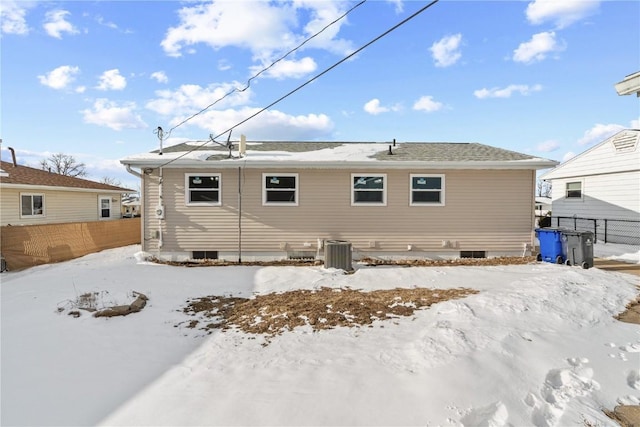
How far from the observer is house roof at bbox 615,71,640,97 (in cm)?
544

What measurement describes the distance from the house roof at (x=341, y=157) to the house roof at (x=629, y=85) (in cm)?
406

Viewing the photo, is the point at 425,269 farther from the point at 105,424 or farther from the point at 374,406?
the point at 105,424

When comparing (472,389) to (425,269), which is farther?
(425,269)

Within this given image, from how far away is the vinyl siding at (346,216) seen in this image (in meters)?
9.88

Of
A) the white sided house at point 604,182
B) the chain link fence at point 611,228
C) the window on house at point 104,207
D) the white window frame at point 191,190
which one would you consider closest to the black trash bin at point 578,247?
the chain link fence at point 611,228

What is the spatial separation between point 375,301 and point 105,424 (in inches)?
169

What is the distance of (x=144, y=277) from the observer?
793cm

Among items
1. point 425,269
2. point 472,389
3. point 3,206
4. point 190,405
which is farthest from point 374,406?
point 3,206

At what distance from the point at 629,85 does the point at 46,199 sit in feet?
69.1

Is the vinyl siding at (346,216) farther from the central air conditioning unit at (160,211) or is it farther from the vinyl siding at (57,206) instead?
the vinyl siding at (57,206)

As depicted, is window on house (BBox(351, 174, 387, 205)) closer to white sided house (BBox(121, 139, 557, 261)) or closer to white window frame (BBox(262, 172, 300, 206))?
white sided house (BBox(121, 139, 557, 261))

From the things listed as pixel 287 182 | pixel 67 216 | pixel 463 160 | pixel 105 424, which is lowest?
pixel 105 424

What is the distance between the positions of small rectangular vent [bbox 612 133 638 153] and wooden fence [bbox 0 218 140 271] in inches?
871

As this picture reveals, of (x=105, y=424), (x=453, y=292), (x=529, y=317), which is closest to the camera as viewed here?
(x=105, y=424)
